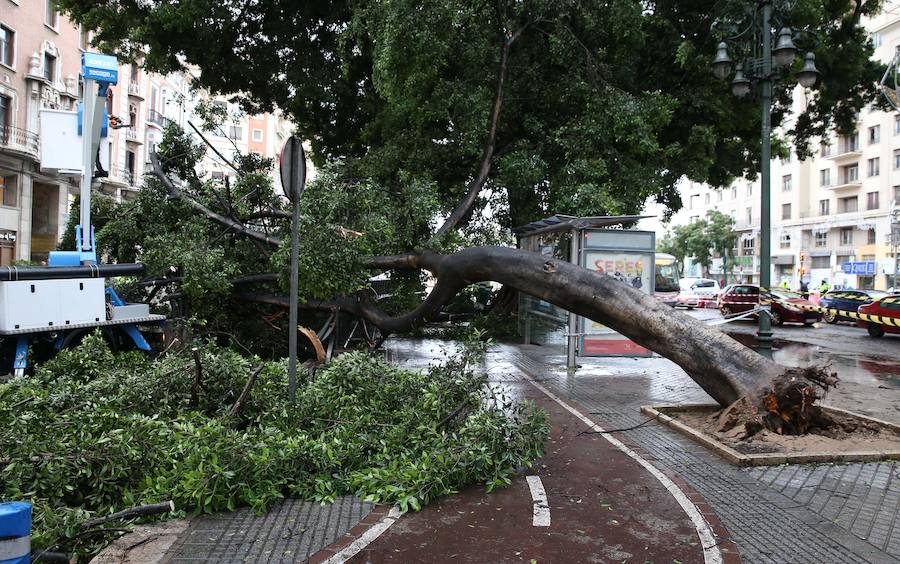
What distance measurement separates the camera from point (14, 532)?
8.87ft

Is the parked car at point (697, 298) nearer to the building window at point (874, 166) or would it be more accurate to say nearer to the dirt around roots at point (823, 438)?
the building window at point (874, 166)

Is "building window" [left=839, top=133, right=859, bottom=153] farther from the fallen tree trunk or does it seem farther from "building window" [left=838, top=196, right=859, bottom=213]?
the fallen tree trunk

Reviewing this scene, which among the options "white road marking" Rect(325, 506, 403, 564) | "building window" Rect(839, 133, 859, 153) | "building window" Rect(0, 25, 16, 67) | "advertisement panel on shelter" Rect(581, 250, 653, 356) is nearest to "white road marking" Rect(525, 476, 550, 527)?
"white road marking" Rect(325, 506, 403, 564)

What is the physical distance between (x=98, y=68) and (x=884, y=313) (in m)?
21.6

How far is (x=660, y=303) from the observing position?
7.74 m

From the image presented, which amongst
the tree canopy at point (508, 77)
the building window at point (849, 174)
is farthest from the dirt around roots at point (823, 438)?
the building window at point (849, 174)

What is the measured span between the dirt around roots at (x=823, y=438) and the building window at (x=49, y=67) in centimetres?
3477

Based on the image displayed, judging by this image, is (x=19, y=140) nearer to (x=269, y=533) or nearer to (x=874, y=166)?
(x=269, y=533)

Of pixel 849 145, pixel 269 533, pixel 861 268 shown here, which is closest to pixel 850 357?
pixel 269 533

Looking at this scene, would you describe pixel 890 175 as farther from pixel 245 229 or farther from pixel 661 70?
pixel 245 229

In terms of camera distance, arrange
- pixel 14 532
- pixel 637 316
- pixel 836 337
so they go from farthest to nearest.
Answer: pixel 836 337
pixel 637 316
pixel 14 532

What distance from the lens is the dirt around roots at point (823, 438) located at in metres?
6.29

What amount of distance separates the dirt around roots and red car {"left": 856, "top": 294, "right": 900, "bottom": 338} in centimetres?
1473

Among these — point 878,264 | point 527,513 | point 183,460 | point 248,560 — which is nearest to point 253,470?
point 183,460
